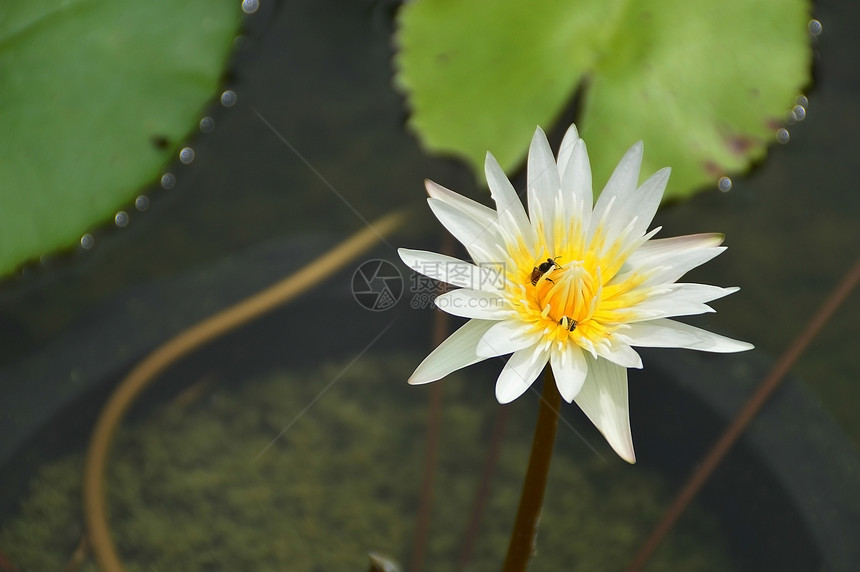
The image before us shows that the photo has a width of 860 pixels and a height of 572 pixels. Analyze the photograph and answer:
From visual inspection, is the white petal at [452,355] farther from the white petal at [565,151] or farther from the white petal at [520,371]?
the white petal at [565,151]

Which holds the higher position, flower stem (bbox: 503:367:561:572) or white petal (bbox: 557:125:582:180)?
white petal (bbox: 557:125:582:180)

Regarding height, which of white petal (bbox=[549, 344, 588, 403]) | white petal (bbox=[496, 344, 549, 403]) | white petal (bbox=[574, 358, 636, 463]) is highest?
white petal (bbox=[496, 344, 549, 403])

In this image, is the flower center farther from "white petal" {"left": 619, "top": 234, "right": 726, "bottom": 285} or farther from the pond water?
the pond water

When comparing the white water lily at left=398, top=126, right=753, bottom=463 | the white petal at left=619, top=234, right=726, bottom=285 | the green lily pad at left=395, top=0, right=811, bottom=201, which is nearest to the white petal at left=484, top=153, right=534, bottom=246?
the white water lily at left=398, top=126, right=753, bottom=463

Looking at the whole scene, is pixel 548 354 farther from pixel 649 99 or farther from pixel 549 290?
pixel 649 99

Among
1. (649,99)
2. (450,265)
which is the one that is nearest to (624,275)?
(450,265)

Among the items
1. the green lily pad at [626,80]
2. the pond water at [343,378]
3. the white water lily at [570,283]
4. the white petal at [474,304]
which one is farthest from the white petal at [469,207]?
the pond water at [343,378]
